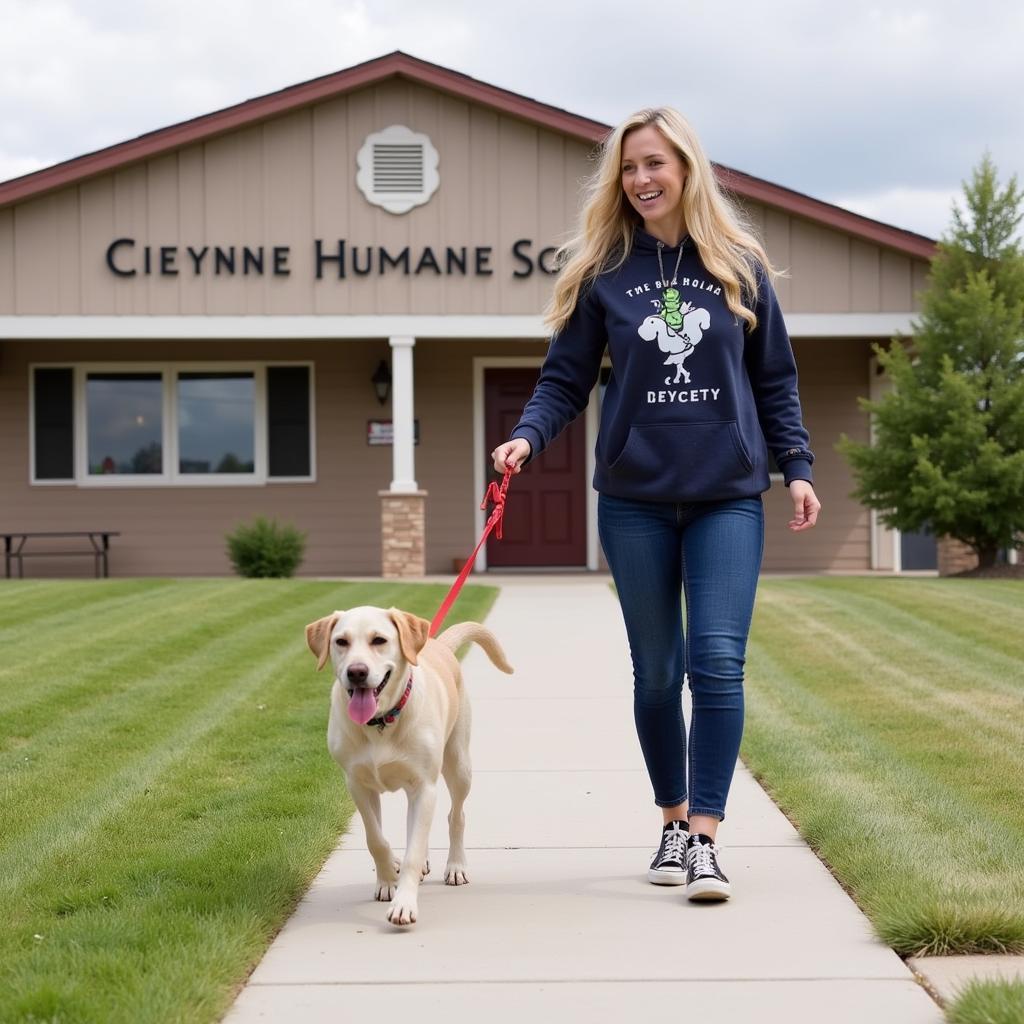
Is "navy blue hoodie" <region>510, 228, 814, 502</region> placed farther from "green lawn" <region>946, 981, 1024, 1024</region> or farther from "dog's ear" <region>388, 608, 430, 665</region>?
"green lawn" <region>946, 981, 1024, 1024</region>

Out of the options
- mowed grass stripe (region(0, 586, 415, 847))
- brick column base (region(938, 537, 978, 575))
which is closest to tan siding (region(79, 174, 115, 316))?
mowed grass stripe (region(0, 586, 415, 847))

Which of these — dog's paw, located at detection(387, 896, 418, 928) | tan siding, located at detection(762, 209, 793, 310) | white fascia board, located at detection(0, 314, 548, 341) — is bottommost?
dog's paw, located at detection(387, 896, 418, 928)

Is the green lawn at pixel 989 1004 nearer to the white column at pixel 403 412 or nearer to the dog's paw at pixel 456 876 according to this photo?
the dog's paw at pixel 456 876

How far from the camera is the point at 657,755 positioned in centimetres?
431

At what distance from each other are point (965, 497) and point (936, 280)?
102 inches

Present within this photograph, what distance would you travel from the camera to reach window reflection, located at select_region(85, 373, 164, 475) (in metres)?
16.8

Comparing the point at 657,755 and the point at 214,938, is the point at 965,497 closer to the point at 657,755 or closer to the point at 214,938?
the point at 657,755

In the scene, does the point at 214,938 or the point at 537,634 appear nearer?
the point at 214,938

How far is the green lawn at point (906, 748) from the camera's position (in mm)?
3783

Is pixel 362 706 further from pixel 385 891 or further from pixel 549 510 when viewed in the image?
pixel 549 510

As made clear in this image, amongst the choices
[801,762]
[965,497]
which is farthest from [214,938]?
[965,497]

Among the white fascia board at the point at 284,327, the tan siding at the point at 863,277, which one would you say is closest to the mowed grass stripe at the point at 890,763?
the white fascia board at the point at 284,327

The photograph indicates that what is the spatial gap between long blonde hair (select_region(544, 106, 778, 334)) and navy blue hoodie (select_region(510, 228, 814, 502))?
49 millimetres

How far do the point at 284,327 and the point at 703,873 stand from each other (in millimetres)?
12459
